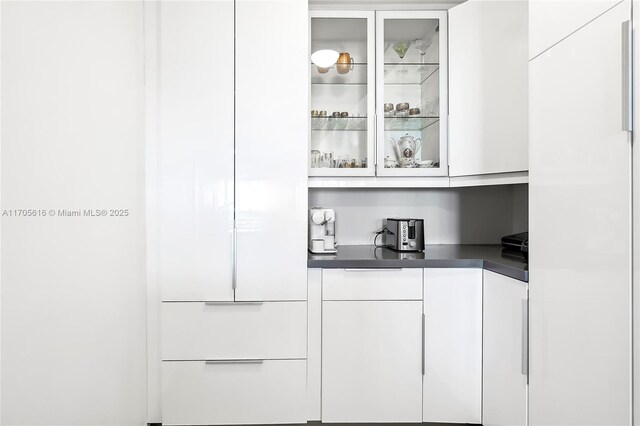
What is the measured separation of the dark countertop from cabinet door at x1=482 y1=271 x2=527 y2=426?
0.06 m

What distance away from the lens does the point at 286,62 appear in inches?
67.1

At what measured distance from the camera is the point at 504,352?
1.50 metres

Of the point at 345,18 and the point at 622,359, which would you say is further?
the point at 345,18

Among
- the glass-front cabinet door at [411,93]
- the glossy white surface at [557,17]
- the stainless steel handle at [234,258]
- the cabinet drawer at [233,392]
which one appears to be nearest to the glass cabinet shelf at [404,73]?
the glass-front cabinet door at [411,93]

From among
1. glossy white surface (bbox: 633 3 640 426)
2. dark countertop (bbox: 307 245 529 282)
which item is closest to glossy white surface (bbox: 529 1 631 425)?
glossy white surface (bbox: 633 3 640 426)

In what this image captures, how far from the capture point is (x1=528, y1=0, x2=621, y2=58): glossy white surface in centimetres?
97

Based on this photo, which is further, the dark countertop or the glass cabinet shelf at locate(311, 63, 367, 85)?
the glass cabinet shelf at locate(311, 63, 367, 85)

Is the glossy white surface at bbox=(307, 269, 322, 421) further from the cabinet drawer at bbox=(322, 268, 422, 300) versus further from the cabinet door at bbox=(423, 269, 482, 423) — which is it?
the cabinet door at bbox=(423, 269, 482, 423)

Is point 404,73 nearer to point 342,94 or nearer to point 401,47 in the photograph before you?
point 401,47

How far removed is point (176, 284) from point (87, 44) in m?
1.18

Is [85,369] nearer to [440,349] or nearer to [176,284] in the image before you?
[176,284]

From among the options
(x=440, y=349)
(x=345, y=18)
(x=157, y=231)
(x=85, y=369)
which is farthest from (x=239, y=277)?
(x=345, y=18)

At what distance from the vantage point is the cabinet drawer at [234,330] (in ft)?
5.57

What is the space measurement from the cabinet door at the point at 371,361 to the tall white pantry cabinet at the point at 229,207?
15 cm
